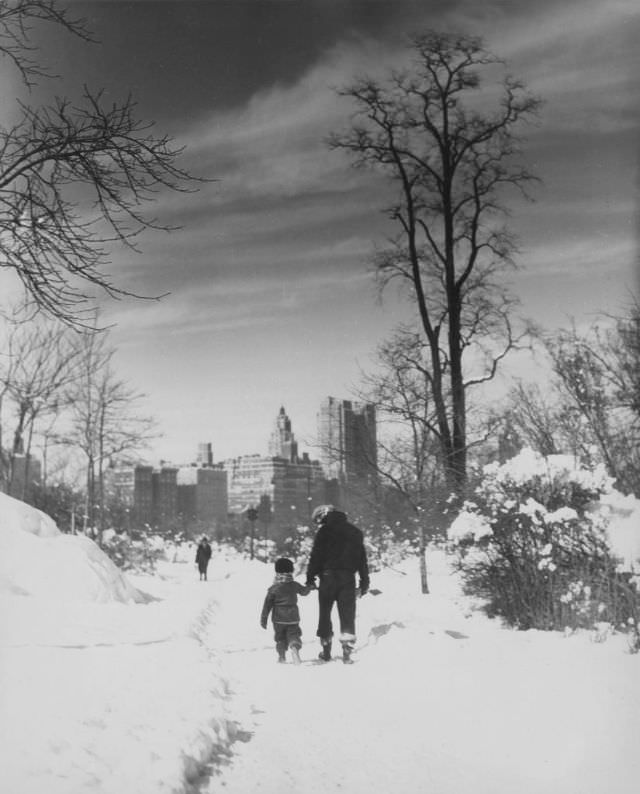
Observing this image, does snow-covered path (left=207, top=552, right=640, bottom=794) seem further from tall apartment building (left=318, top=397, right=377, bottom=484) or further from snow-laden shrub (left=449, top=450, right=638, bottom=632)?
tall apartment building (left=318, top=397, right=377, bottom=484)

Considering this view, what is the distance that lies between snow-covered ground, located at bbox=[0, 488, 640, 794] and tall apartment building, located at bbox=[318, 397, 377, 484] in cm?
568

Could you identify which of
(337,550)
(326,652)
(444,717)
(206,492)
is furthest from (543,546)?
(206,492)

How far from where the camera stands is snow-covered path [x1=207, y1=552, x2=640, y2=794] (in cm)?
372

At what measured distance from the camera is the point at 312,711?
4.87 metres

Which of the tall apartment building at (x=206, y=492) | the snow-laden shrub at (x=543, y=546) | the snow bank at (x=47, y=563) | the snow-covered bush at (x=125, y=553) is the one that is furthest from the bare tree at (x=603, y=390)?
the tall apartment building at (x=206, y=492)

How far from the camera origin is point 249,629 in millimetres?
10391

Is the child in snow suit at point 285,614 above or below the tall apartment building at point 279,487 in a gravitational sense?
below

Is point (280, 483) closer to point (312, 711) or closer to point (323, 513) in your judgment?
point (323, 513)

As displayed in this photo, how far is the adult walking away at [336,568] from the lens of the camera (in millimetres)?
7094

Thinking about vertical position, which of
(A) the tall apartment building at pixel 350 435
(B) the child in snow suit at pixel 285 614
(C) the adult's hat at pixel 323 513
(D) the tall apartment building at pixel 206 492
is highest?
(D) the tall apartment building at pixel 206 492

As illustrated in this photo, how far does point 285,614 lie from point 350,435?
6712mm

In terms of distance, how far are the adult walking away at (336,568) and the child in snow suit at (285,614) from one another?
22 centimetres

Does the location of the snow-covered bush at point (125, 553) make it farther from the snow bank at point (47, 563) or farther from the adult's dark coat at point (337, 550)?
the adult's dark coat at point (337, 550)

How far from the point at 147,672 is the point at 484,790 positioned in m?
2.52
